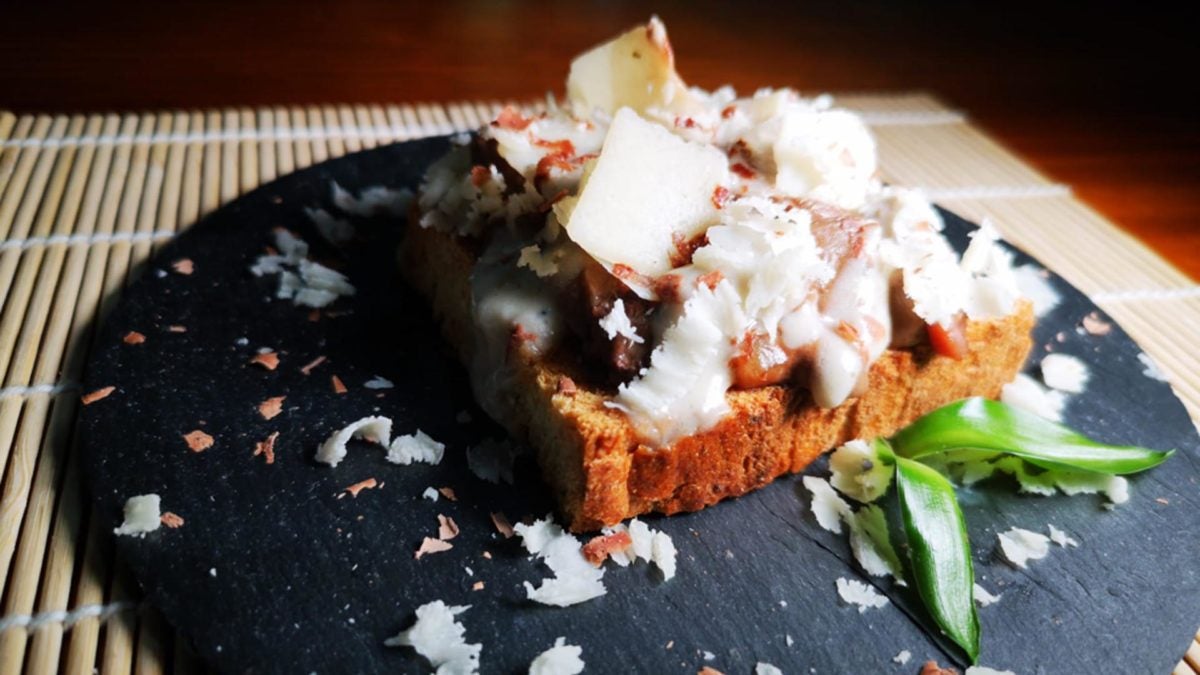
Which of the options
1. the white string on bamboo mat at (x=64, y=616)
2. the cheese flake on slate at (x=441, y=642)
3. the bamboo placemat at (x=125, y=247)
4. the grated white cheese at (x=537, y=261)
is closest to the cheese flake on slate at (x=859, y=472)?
the bamboo placemat at (x=125, y=247)

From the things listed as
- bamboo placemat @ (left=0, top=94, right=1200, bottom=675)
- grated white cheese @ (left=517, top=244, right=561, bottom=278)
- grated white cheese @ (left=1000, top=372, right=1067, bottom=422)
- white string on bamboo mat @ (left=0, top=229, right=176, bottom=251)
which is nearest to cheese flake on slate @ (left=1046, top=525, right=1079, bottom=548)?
bamboo placemat @ (left=0, top=94, right=1200, bottom=675)

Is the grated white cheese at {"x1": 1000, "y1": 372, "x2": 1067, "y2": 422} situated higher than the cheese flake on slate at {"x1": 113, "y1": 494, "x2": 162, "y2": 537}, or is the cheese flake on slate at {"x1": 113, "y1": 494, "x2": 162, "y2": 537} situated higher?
the cheese flake on slate at {"x1": 113, "y1": 494, "x2": 162, "y2": 537}

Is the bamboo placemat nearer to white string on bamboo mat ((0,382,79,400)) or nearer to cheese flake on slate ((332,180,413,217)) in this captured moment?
white string on bamboo mat ((0,382,79,400))

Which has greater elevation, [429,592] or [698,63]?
[429,592]

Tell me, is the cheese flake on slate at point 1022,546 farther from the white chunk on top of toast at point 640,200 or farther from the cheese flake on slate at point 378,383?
the cheese flake on slate at point 378,383

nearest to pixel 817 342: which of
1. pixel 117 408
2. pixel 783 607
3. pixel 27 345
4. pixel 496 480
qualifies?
pixel 783 607

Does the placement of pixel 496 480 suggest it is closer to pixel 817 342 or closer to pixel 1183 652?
pixel 817 342
